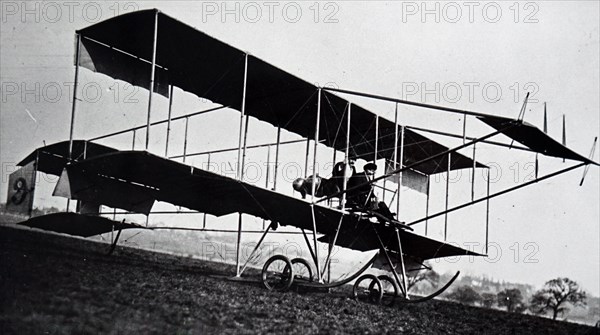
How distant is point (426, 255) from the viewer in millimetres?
14734

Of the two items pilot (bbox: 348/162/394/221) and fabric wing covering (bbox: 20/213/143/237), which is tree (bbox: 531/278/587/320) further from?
fabric wing covering (bbox: 20/213/143/237)

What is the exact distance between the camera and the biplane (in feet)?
31.8

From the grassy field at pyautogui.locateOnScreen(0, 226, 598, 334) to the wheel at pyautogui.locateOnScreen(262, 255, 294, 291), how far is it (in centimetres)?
27

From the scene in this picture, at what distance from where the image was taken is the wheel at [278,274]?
1089 centimetres

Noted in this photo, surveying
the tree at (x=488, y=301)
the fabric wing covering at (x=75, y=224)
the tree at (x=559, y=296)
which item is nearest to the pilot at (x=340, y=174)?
the fabric wing covering at (x=75, y=224)

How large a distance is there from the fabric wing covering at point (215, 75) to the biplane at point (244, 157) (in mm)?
23

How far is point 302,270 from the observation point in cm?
1171

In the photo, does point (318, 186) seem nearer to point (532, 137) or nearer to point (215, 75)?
point (215, 75)

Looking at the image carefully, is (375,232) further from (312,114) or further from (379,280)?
(312,114)

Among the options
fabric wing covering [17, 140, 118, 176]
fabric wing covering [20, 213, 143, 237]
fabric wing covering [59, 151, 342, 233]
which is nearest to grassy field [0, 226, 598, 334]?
fabric wing covering [59, 151, 342, 233]

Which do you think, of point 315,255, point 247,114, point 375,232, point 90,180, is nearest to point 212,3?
point 247,114

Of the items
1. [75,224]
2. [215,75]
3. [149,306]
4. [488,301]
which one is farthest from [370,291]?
[488,301]

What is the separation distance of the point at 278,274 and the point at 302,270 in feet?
2.33

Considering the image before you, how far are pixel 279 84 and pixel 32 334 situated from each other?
263 inches
